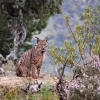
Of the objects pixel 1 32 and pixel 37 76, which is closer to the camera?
pixel 37 76

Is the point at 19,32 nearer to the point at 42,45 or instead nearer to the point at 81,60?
the point at 42,45

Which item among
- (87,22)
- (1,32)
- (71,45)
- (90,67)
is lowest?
(90,67)

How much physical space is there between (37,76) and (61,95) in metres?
2.85

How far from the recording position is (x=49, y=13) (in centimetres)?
3262

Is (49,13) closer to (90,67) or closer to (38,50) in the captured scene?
(38,50)

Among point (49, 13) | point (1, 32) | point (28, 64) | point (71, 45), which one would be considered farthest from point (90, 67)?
point (1, 32)

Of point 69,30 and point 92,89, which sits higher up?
point 69,30

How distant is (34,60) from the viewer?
11.5m

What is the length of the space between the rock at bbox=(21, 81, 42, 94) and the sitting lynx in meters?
1.75

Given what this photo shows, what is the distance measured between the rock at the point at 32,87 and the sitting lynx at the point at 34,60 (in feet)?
5.73

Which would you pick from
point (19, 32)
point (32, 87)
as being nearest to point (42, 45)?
point (32, 87)

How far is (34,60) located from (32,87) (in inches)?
79.3

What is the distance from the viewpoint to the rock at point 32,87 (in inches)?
374

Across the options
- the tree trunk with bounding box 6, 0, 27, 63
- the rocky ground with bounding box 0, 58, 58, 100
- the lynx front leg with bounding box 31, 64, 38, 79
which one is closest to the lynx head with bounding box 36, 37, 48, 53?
the lynx front leg with bounding box 31, 64, 38, 79
